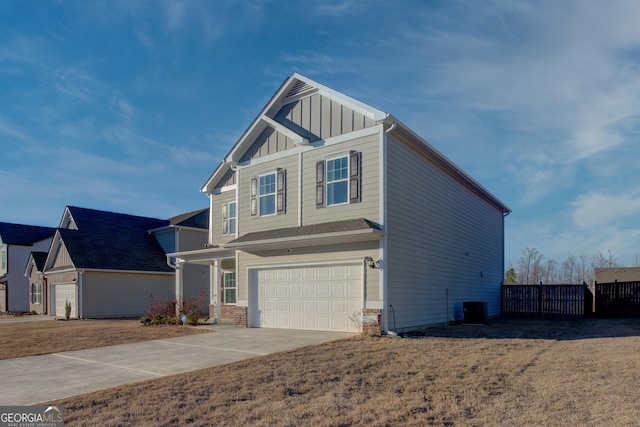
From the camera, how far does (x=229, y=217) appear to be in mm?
19766

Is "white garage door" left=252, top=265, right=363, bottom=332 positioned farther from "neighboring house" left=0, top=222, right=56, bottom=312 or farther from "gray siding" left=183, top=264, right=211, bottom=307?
"neighboring house" left=0, top=222, right=56, bottom=312

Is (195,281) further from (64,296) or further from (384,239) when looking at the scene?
(384,239)

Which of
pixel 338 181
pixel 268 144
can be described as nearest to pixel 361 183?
pixel 338 181

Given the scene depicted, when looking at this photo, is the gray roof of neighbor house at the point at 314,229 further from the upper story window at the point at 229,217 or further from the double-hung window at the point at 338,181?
the upper story window at the point at 229,217

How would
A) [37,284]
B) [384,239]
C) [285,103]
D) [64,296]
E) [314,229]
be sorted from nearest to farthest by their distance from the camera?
[384,239]
[314,229]
[285,103]
[64,296]
[37,284]

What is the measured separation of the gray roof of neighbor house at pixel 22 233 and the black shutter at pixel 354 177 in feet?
105

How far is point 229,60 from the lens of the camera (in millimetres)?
15914

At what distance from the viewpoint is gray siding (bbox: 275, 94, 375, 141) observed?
13.9m


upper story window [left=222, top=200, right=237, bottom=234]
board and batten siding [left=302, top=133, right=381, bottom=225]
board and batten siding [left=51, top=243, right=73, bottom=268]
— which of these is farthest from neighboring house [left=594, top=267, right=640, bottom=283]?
board and batten siding [left=51, top=243, right=73, bottom=268]

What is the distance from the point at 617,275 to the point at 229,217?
2292 cm

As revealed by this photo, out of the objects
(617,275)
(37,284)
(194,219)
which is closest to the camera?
(617,275)

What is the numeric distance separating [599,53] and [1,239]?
131ft

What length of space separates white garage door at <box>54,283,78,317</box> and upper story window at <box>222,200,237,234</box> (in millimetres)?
10973

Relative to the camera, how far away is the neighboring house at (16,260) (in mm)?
34562
